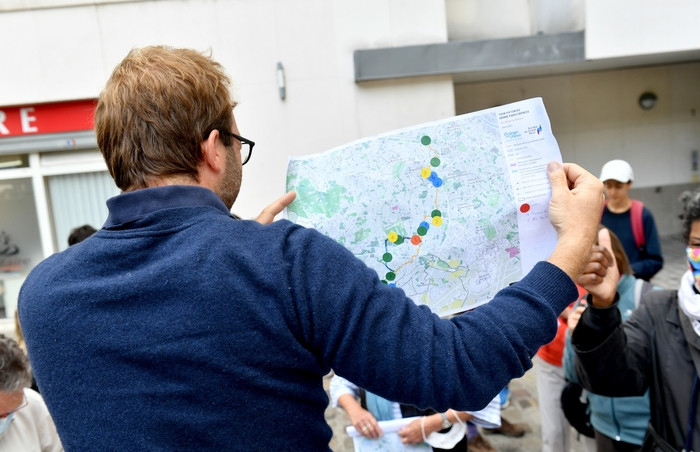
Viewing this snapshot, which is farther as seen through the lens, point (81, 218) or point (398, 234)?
point (81, 218)

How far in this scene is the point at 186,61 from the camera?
1.05 metres

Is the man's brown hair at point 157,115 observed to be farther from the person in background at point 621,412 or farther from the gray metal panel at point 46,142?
the gray metal panel at point 46,142

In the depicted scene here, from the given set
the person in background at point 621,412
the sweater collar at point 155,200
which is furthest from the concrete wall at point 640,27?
the sweater collar at point 155,200

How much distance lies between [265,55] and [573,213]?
6.13m

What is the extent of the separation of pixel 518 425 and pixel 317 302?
4.23 metres

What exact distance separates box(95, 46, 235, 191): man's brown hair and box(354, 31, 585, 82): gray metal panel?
593cm

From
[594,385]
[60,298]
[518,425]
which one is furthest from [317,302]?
[518,425]

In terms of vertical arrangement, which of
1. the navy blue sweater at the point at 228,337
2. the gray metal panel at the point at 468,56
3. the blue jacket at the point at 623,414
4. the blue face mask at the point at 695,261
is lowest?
the blue jacket at the point at 623,414

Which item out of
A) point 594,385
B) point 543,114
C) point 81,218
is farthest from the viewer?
point 81,218

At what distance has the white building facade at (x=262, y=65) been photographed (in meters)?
6.59

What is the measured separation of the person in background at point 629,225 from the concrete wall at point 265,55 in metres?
2.82

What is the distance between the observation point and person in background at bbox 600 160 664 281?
433 cm

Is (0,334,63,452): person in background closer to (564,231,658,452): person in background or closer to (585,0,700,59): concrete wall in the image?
(564,231,658,452): person in background

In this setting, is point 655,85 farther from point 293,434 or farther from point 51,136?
point 293,434
